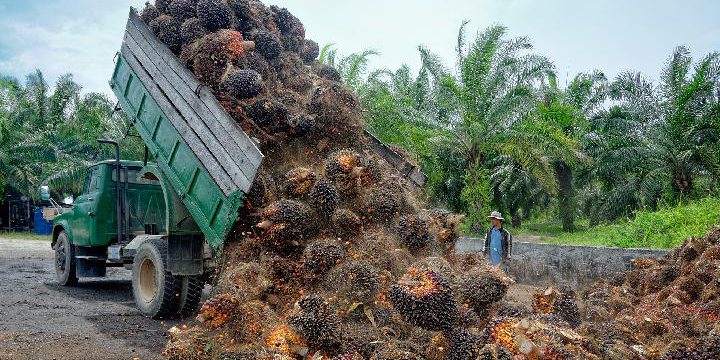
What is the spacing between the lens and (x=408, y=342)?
4113 millimetres

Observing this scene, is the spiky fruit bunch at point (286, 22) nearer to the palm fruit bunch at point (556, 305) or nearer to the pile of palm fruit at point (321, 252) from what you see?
the pile of palm fruit at point (321, 252)

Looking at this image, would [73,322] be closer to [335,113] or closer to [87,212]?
[87,212]

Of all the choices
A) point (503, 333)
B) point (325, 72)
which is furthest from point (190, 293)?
point (503, 333)

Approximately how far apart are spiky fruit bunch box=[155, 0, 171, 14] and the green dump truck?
329 millimetres

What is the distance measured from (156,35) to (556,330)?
18.1 ft

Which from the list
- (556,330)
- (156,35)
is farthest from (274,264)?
(156,35)

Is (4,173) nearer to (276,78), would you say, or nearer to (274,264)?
(276,78)

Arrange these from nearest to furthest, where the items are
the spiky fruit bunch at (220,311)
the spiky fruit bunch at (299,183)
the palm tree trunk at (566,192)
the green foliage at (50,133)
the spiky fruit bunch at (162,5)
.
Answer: the spiky fruit bunch at (220,311) → the spiky fruit bunch at (299,183) → the spiky fruit bunch at (162,5) → the palm tree trunk at (566,192) → the green foliage at (50,133)

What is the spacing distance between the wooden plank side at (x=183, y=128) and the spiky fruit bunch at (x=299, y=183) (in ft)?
1.80

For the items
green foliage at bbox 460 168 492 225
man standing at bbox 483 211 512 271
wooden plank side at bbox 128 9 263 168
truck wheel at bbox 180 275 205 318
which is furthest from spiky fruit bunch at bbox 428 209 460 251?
green foliage at bbox 460 168 492 225

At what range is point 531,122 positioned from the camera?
14953mm

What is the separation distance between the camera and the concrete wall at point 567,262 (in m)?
9.71

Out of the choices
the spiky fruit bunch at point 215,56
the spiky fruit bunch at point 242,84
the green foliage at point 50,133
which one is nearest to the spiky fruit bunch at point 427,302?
the spiky fruit bunch at point 242,84

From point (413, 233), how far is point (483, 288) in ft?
2.98
